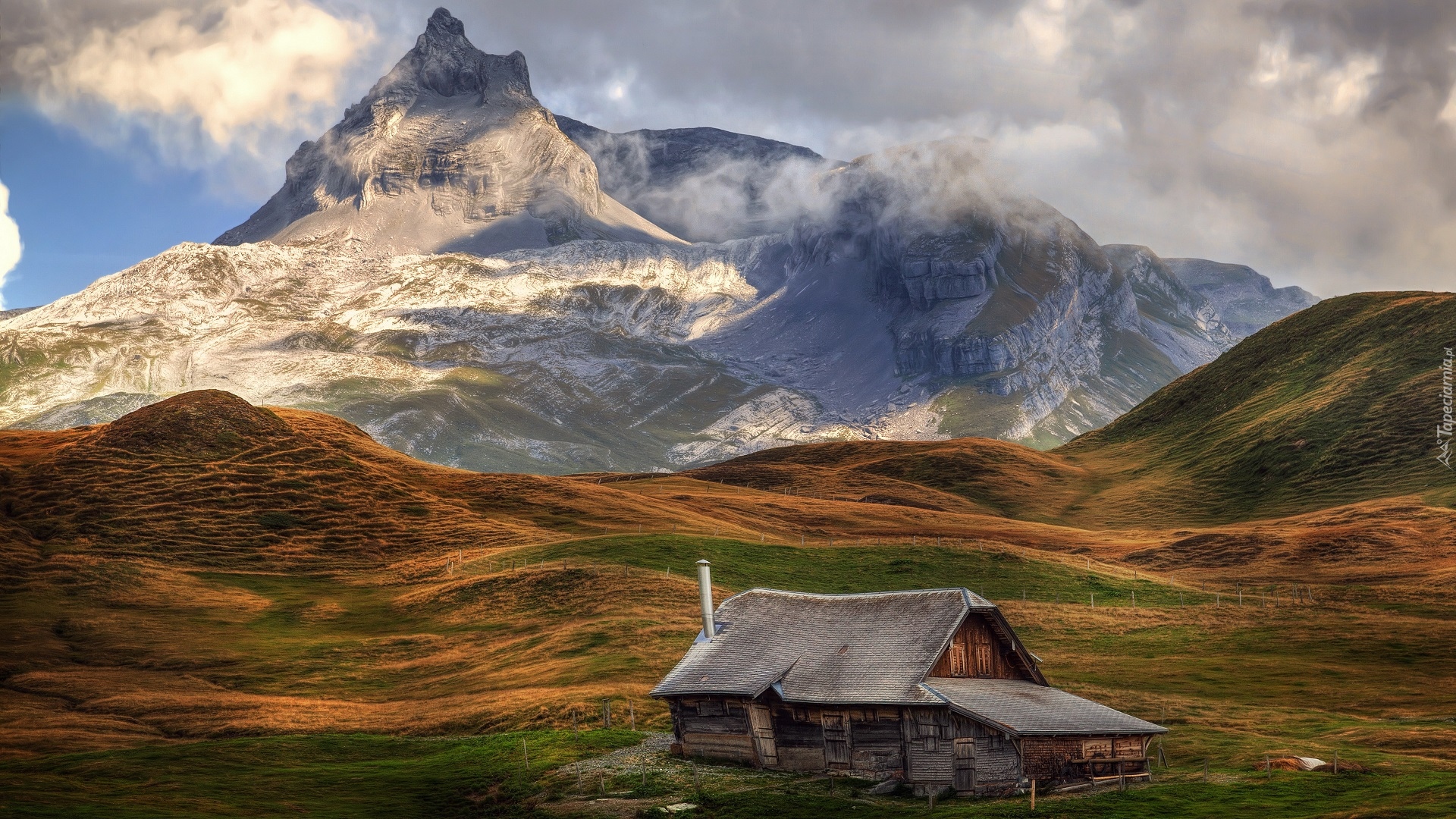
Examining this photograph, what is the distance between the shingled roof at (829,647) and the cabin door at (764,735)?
142 cm

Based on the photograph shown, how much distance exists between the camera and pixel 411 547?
138 m

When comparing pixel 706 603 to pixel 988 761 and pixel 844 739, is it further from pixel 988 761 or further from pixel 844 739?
pixel 988 761

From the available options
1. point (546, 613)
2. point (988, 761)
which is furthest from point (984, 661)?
point (546, 613)

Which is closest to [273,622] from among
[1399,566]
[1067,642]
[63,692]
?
[63,692]

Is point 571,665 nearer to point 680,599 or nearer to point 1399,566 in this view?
point 680,599

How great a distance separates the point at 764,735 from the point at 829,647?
5344 mm

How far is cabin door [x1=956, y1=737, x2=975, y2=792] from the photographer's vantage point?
171ft

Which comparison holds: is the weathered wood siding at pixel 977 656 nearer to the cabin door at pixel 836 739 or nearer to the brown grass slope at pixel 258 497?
the cabin door at pixel 836 739

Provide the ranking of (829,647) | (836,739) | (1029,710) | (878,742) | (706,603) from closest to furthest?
(1029,710) < (878,742) < (836,739) < (829,647) < (706,603)

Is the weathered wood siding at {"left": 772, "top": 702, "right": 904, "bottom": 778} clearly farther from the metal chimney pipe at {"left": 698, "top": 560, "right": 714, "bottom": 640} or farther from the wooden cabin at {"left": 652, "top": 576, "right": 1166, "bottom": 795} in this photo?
the metal chimney pipe at {"left": 698, "top": 560, "right": 714, "bottom": 640}

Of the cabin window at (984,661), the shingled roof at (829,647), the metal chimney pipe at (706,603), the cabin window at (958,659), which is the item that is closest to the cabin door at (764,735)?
the shingled roof at (829,647)

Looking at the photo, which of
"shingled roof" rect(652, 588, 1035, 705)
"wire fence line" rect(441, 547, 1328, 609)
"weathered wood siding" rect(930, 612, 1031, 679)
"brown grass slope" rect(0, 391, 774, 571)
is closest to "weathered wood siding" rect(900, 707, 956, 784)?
"shingled roof" rect(652, 588, 1035, 705)

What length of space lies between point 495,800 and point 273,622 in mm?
62575

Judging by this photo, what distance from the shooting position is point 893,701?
5375 centimetres
